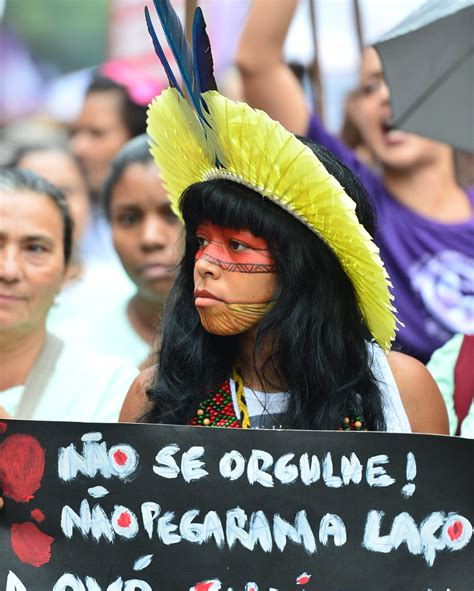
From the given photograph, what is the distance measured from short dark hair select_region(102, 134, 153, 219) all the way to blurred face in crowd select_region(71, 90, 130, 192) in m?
0.03

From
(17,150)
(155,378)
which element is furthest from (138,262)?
(155,378)

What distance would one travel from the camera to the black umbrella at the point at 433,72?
338cm

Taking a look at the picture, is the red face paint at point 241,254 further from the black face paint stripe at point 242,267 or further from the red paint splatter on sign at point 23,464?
the red paint splatter on sign at point 23,464

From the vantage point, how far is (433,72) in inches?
137

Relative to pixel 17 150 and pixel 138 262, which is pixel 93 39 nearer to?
pixel 17 150

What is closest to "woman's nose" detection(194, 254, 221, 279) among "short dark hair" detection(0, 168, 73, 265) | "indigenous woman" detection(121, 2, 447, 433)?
"indigenous woman" detection(121, 2, 447, 433)

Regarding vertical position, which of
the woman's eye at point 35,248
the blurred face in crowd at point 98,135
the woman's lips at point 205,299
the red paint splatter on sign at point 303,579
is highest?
the blurred face in crowd at point 98,135

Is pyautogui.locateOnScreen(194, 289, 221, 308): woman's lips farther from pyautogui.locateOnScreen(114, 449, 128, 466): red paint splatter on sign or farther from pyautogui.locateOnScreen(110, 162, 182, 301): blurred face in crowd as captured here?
pyautogui.locateOnScreen(110, 162, 182, 301): blurred face in crowd

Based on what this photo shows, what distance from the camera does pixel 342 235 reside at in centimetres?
206

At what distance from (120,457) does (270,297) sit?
44 cm

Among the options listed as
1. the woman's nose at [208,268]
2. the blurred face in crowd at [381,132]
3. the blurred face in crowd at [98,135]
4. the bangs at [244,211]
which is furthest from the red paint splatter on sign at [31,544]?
the blurred face in crowd at [381,132]

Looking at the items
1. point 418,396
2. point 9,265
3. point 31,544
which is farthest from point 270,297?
point 9,265

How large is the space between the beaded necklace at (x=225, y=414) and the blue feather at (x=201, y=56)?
64 centimetres

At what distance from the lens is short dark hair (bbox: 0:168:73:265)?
3664 millimetres
